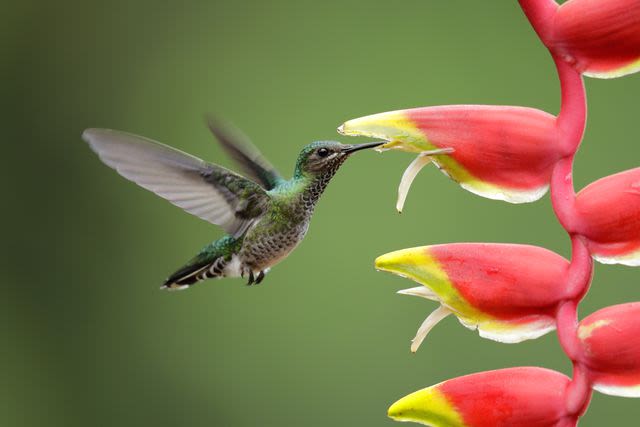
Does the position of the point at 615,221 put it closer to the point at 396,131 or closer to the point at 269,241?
the point at 396,131

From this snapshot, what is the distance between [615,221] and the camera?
32.5 inches

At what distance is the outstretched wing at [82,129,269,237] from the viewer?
4.90 ft

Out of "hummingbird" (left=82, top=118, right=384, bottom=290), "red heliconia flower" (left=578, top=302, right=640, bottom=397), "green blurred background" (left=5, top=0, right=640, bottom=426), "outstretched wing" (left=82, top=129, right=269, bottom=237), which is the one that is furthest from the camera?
"green blurred background" (left=5, top=0, right=640, bottom=426)

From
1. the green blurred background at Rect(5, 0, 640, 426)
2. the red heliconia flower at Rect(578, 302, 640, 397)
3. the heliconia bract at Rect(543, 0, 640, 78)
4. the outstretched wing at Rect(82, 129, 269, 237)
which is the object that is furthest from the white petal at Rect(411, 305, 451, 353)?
the green blurred background at Rect(5, 0, 640, 426)

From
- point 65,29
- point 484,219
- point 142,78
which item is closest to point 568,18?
point 484,219

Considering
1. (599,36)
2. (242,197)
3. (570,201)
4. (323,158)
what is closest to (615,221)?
(570,201)

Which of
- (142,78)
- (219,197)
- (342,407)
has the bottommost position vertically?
(342,407)

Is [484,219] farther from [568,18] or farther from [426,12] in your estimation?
[568,18]

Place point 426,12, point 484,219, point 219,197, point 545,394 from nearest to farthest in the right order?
point 545,394, point 219,197, point 484,219, point 426,12

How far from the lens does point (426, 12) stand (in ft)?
10.1

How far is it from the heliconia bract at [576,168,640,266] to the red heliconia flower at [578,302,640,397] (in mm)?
43

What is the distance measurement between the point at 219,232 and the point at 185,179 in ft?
5.10

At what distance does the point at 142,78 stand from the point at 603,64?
2757mm

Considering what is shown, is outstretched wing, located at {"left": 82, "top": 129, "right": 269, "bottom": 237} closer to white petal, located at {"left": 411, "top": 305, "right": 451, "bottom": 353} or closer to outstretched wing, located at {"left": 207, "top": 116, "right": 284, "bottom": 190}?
outstretched wing, located at {"left": 207, "top": 116, "right": 284, "bottom": 190}
